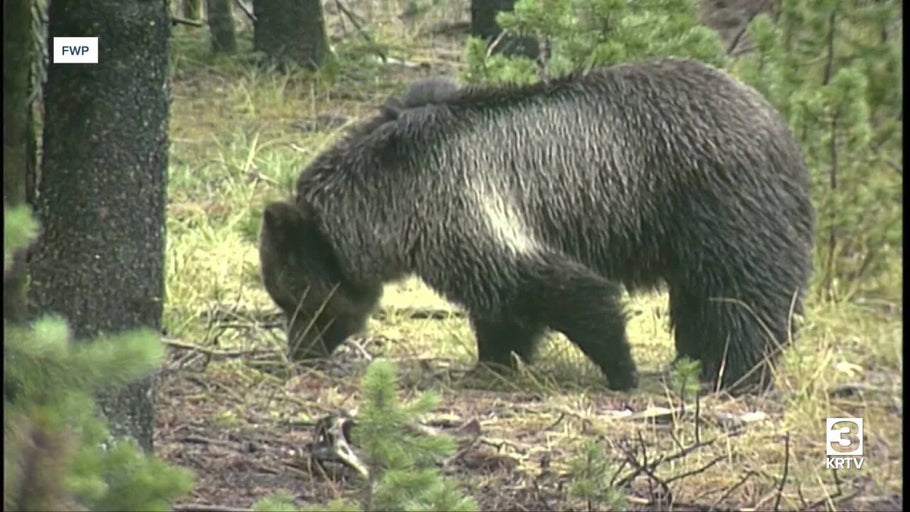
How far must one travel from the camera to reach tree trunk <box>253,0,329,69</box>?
5.43m

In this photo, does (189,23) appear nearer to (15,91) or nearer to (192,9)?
(192,9)

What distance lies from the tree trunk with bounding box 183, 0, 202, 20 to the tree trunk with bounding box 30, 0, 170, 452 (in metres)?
1.56

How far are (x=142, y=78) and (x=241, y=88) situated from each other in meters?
1.81

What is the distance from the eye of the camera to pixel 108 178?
3951 millimetres

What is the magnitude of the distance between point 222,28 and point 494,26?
4.20ft

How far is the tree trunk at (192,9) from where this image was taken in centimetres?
559

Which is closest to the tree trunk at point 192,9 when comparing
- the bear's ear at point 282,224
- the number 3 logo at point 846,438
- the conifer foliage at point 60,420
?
the bear's ear at point 282,224

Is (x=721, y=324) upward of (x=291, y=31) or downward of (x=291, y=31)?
downward

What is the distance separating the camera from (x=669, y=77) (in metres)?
5.91

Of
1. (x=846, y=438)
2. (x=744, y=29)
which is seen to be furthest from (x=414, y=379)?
(x=744, y=29)

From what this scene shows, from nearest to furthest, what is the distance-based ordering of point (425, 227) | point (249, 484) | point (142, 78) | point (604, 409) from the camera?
point (142, 78)
point (249, 484)
point (604, 409)
point (425, 227)

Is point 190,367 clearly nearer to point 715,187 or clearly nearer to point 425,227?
point 425,227

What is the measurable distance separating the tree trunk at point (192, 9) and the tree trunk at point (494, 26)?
1.18 metres

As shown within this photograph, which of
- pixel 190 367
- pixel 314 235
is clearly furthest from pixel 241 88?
pixel 190 367
